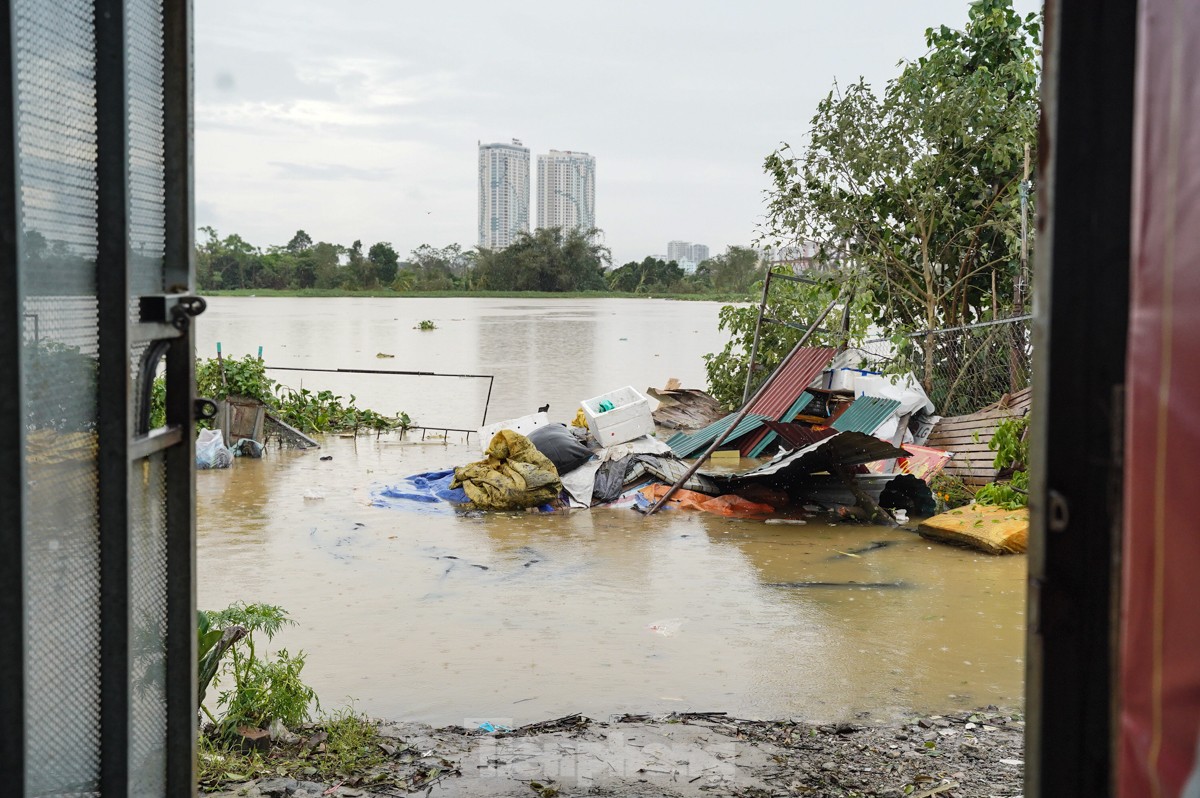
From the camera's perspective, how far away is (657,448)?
12086 millimetres

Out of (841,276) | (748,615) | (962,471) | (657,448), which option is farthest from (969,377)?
(748,615)

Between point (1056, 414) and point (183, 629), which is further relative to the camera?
point (183, 629)

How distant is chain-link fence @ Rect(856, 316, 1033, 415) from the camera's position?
11.1 metres

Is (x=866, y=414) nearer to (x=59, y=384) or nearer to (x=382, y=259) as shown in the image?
(x=59, y=384)

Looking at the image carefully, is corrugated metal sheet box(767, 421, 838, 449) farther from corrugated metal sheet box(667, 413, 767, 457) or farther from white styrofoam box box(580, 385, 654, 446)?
white styrofoam box box(580, 385, 654, 446)

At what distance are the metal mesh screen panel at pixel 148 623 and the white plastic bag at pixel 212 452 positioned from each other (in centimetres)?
1039

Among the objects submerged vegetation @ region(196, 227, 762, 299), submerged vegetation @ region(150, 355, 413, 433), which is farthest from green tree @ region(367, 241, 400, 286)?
submerged vegetation @ region(150, 355, 413, 433)

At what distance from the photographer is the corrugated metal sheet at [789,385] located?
12.8 meters

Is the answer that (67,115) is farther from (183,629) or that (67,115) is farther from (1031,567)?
(1031,567)

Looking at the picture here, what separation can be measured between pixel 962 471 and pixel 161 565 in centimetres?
982

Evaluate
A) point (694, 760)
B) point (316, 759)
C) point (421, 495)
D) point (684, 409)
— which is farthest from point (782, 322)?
point (316, 759)

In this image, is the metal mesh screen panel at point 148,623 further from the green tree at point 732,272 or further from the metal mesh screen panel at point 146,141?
the green tree at point 732,272

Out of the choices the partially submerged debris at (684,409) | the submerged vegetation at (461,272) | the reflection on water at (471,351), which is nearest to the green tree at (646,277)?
the submerged vegetation at (461,272)

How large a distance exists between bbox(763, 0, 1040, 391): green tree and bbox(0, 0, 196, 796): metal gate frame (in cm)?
1086
